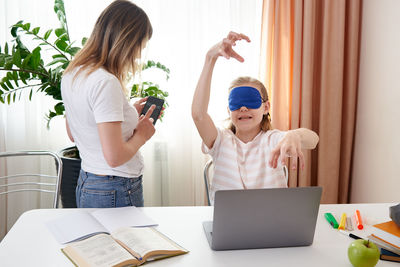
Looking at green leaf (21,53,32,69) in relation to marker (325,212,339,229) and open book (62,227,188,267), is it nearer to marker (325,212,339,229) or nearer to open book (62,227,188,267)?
open book (62,227,188,267)

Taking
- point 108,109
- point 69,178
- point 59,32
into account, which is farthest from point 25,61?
point 108,109

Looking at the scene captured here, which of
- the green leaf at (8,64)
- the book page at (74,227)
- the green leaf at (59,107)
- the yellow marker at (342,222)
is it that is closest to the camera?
the book page at (74,227)

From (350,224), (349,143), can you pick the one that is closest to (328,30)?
(349,143)

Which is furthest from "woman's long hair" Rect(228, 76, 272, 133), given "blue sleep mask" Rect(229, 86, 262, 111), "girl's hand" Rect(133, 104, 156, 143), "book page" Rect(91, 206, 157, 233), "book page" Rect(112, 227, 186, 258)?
"book page" Rect(112, 227, 186, 258)

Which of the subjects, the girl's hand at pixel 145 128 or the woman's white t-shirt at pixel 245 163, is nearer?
the girl's hand at pixel 145 128

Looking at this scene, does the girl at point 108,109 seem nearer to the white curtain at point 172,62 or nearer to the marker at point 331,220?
the marker at point 331,220

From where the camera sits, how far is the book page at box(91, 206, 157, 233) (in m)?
1.23

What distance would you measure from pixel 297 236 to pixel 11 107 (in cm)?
232

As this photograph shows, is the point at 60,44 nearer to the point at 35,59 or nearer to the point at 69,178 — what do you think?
the point at 35,59

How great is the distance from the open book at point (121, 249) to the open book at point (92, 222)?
0.05m

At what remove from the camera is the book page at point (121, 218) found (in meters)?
1.23

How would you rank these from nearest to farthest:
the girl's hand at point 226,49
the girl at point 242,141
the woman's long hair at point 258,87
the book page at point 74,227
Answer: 1. the book page at point 74,227
2. the girl's hand at point 226,49
3. the girl at point 242,141
4. the woman's long hair at point 258,87

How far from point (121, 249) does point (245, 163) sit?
798mm

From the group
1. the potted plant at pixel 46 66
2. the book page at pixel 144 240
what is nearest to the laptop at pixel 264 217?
the book page at pixel 144 240
